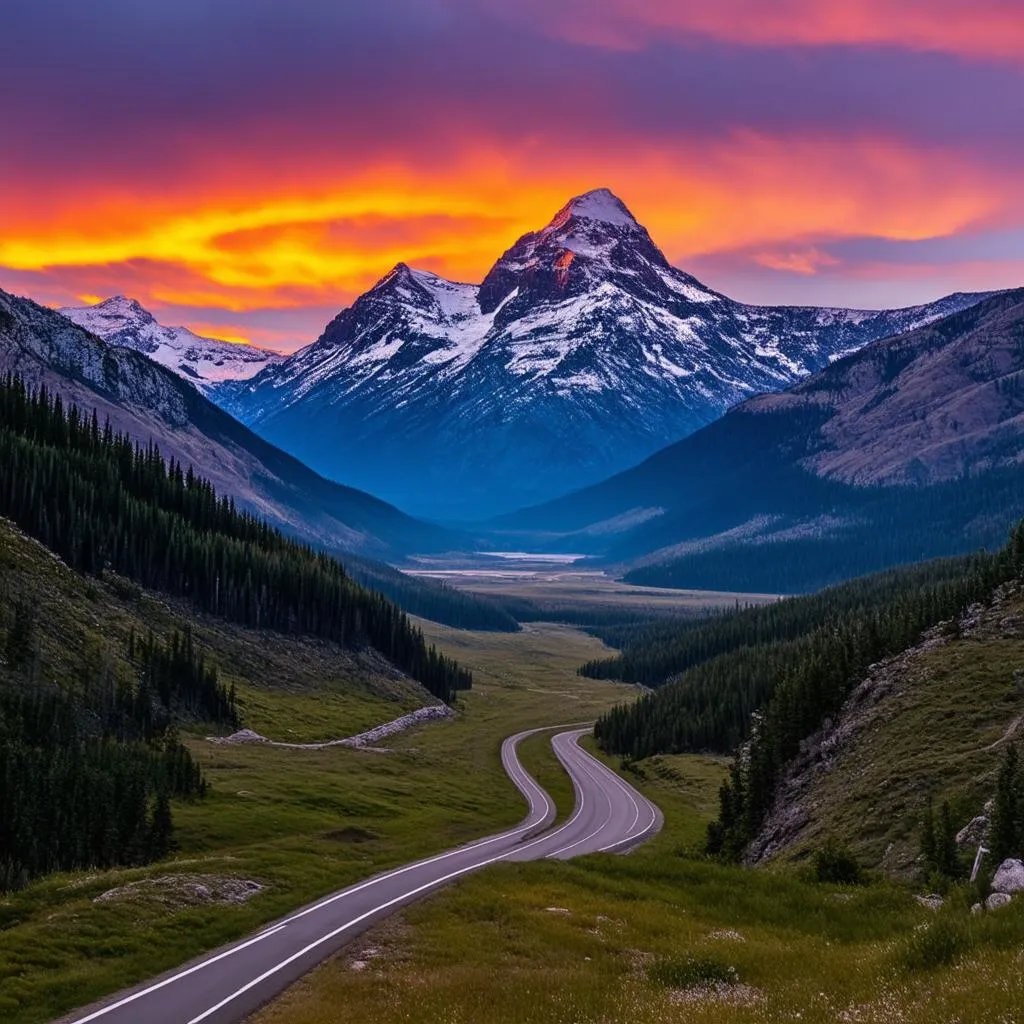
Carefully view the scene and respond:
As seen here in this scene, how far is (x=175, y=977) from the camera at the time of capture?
118ft

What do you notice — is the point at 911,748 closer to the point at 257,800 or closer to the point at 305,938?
the point at 305,938

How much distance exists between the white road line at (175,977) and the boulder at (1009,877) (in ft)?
94.6

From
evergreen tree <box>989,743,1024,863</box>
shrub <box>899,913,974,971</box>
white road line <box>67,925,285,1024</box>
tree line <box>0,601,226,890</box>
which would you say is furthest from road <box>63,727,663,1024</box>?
evergreen tree <box>989,743,1024,863</box>

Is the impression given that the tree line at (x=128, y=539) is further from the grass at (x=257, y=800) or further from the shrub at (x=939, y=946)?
the shrub at (x=939, y=946)

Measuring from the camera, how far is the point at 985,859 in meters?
38.7

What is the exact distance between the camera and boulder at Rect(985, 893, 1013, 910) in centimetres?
2894

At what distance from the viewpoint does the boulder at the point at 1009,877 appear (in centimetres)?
3198

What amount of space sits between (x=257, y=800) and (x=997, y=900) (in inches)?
2929

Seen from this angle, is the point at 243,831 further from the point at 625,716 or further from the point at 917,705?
the point at 625,716

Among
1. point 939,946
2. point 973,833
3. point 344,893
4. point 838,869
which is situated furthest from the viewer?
point 344,893

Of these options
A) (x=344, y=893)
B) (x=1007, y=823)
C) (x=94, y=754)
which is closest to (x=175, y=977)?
(x=344, y=893)

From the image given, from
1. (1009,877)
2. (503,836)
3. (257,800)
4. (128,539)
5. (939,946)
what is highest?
(128,539)

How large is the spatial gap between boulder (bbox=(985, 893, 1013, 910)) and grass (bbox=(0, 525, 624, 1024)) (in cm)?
2940

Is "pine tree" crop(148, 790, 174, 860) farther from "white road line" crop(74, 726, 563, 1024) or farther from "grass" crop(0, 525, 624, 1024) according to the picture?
"white road line" crop(74, 726, 563, 1024)
